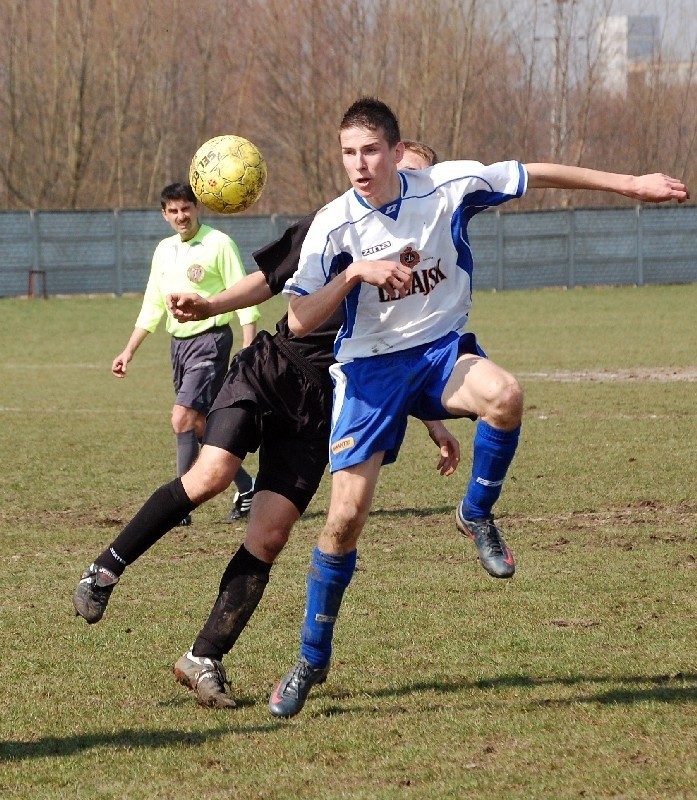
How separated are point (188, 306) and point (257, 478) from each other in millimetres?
783

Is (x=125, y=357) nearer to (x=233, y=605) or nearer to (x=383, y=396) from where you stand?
(x=233, y=605)

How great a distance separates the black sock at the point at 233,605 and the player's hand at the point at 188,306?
983 millimetres

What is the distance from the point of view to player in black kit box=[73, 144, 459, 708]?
16.9ft

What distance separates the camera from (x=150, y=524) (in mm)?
5207

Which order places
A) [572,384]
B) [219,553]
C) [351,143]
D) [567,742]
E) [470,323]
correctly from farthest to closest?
[470,323], [572,384], [219,553], [351,143], [567,742]

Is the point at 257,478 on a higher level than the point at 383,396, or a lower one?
lower

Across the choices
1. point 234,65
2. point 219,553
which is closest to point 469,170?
point 219,553

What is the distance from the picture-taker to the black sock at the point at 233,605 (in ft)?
16.9

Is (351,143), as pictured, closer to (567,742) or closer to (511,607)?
(567,742)

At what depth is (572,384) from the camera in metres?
16.1

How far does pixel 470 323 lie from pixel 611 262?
1329cm

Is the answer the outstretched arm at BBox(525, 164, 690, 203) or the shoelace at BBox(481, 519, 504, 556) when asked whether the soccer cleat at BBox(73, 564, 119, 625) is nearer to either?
the shoelace at BBox(481, 519, 504, 556)

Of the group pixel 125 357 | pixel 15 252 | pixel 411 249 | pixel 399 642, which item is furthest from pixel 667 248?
pixel 411 249

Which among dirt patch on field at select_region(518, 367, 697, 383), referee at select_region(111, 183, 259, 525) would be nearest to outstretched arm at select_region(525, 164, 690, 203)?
referee at select_region(111, 183, 259, 525)
